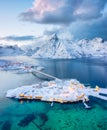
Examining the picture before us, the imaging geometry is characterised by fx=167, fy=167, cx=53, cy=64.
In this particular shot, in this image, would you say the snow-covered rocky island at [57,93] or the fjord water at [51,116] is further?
the snow-covered rocky island at [57,93]

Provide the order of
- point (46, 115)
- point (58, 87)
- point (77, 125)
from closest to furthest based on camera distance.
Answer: point (77, 125) < point (46, 115) < point (58, 87)

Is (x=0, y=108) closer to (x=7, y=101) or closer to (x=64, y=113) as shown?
(x=7, y=101)

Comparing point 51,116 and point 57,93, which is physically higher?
point 57,93

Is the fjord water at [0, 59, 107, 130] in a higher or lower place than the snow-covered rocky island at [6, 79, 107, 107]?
lower

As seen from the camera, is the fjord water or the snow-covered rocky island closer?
the fjord water

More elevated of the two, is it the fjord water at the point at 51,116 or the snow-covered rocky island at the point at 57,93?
the snow-covered rocky island at the point at 57,93

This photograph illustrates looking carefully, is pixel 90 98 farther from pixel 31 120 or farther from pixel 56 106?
pixel 31 120

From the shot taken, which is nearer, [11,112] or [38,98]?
[11,112]

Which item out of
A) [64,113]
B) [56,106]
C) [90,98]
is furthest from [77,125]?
[90,98]

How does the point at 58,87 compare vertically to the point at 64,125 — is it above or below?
above

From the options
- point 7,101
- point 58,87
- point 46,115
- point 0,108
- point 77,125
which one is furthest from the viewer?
point 58,87

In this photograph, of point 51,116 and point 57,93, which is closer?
point 51,116
